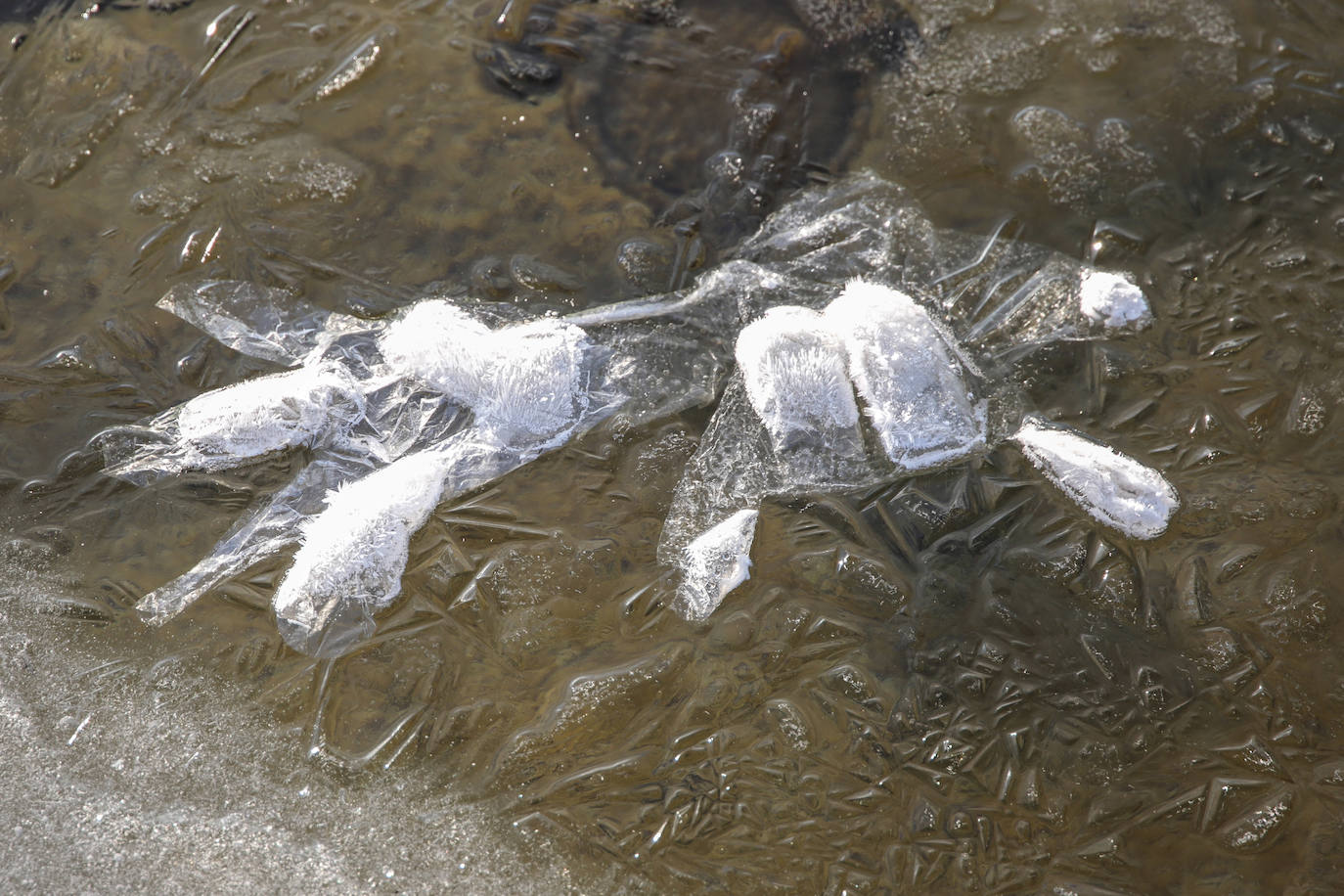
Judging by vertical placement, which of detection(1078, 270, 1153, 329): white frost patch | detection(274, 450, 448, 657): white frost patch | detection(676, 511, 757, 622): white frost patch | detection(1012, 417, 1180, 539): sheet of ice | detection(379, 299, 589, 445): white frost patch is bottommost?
detection(1012, 417, 1180, 539): sheet of ice

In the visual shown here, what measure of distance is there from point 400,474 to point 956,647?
128cm

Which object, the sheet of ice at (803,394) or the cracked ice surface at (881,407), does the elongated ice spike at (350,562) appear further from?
the sheet of ice at (803,394)

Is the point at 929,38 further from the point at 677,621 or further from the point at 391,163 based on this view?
the point at 677,621

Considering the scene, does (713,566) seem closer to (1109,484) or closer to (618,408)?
(618,408)

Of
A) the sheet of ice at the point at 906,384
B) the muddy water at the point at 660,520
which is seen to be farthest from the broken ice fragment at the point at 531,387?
the sheet of ice at the point at 906,384

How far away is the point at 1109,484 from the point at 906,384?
515 millimetres

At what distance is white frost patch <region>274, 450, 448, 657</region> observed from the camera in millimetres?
1933

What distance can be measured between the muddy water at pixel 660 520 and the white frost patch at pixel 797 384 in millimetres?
185

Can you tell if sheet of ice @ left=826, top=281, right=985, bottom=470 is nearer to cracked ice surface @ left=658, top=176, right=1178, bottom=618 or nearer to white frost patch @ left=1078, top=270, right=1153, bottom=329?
cracked ice surface @ left=658, top=176, right=1178, bottom=618

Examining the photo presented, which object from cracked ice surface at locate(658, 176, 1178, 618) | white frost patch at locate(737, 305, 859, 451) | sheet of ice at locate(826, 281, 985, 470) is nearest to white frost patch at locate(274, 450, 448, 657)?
cracked ice surface at locate(658, 176, 1178, 618)

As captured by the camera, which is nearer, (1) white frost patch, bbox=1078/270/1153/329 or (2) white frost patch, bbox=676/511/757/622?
(2) white frost patch, bbox=676/511/757/622

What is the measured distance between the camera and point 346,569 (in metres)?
1.94

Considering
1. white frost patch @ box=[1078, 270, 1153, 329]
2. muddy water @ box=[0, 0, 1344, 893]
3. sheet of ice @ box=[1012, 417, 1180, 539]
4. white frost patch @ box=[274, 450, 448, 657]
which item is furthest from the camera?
white frost patch @ box=[1078, 270, 1153, 329]

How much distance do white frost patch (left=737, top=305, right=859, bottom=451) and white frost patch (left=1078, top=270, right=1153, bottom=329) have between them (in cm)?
70
